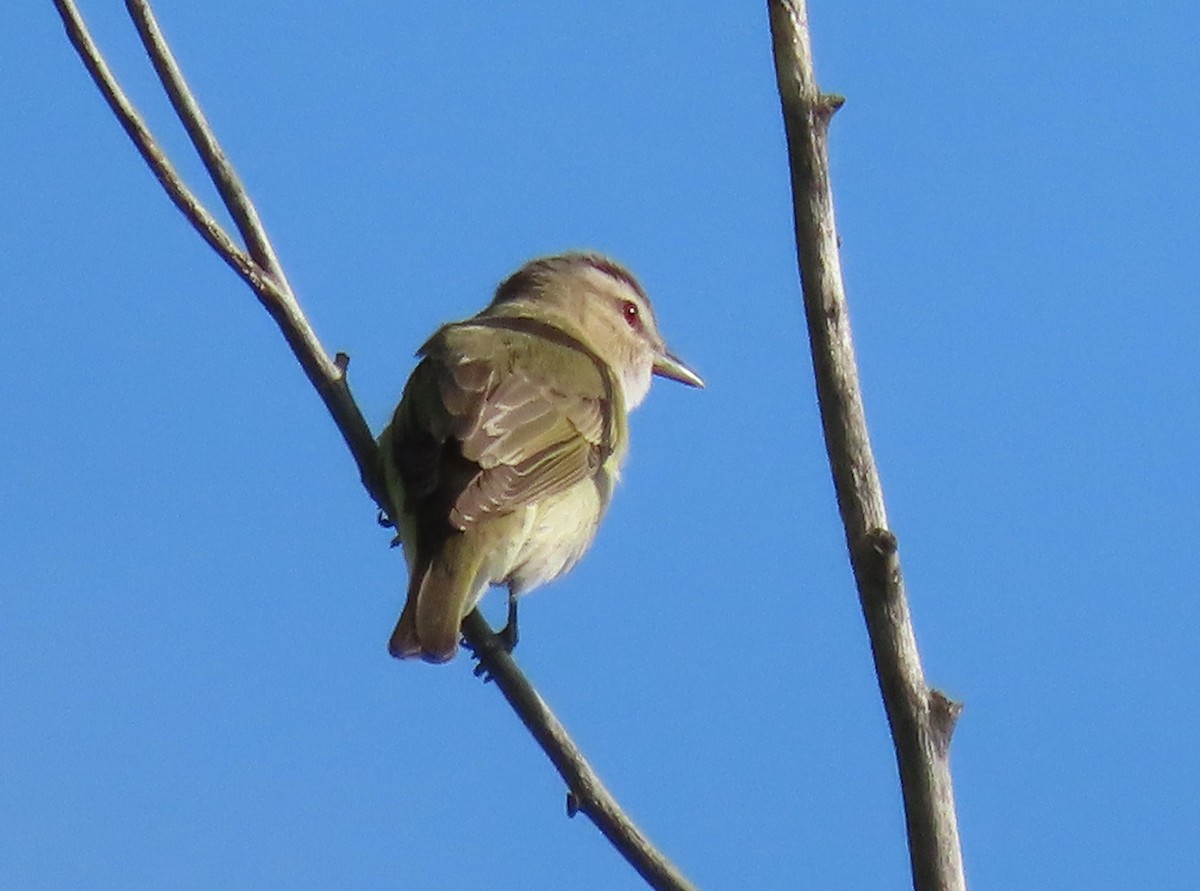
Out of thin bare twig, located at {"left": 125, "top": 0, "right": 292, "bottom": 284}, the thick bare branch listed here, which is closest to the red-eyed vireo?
thin bare twig, located at {"left": 125, "top": 0, "right": 292, "bottom": 284}

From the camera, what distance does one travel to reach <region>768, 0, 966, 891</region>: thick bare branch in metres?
2.96

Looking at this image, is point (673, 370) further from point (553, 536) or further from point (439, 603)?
point (439, 603)

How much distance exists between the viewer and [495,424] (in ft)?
20.0

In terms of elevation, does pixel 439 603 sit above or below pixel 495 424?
below

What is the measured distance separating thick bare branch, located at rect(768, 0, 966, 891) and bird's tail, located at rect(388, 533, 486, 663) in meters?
2.11

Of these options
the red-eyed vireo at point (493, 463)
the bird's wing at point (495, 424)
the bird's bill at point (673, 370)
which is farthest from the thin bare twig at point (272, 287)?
the bird's bill at point (673, 370)

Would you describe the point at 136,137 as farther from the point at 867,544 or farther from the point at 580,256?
the point at 580,256

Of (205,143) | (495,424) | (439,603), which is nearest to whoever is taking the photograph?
(205,143)

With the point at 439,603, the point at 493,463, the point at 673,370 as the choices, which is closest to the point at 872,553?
the point at 439,603

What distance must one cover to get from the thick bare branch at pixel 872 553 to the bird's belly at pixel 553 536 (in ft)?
9.32

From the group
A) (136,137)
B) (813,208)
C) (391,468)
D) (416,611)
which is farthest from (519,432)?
(813,208)

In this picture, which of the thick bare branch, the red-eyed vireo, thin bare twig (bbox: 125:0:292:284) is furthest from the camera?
the red-eyed vireo

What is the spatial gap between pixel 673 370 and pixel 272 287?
14.5 ft

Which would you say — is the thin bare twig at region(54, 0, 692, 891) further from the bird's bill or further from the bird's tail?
the bird's bill
